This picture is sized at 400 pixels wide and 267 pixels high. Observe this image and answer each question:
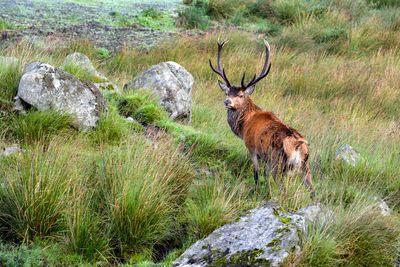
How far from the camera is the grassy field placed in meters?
3.48

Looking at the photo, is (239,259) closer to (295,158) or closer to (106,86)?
(295,158)

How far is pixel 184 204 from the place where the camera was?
4.38 m

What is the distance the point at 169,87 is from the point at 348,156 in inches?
125

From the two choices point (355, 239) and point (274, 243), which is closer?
point (274, 243)

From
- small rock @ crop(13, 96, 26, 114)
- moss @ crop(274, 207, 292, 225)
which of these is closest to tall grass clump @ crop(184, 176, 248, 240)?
moss @ crop(274, 207, 292, 225)

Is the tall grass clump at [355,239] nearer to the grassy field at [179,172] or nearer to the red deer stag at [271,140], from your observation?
the grassy field at [179,172]

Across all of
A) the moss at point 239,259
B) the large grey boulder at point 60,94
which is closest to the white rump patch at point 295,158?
the moss at point 239,259

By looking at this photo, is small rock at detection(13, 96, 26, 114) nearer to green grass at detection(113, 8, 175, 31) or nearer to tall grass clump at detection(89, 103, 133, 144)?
tall grass clump at detection(89, 103, 133, 144)

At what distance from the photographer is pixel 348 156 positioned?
5355 mm

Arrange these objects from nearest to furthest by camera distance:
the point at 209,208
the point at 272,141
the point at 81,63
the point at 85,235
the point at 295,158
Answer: the point at 85,235
the point at 209,208
the point at 295,158
the point at 272,141
the point at 81,63

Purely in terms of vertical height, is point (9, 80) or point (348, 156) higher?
point (9, 80)

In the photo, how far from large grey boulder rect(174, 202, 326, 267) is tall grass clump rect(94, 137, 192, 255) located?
1.88ft

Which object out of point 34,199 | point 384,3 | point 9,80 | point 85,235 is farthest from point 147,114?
point 384,3

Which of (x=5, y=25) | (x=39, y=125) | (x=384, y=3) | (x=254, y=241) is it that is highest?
(x=384, y=3)
